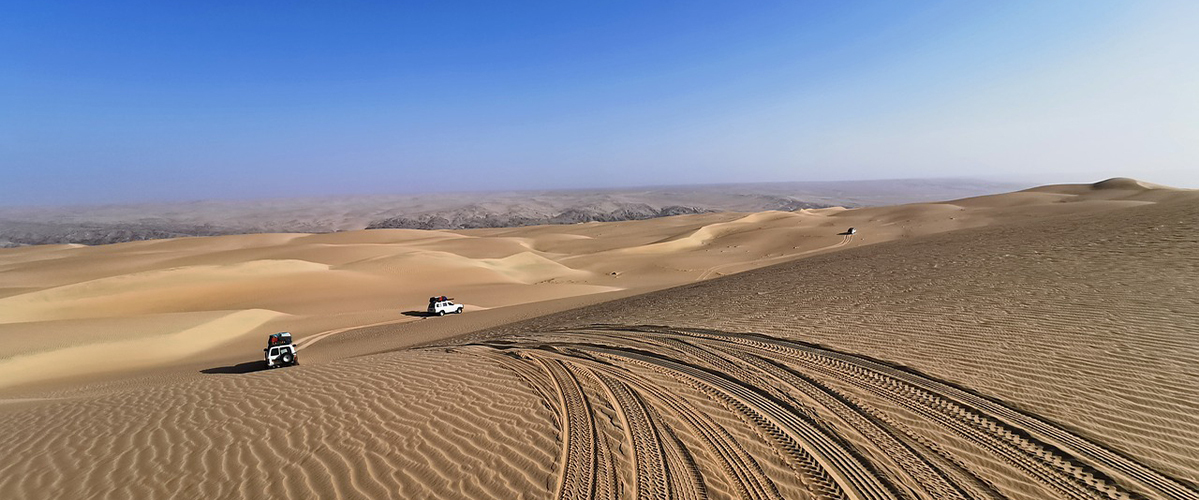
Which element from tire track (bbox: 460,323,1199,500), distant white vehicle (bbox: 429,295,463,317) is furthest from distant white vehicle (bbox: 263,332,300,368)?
tire track (bbox: 460,323,1199,500)

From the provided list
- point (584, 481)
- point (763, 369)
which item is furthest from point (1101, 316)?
point (584, 481)

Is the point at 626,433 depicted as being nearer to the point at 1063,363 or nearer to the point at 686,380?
the point at 686,380

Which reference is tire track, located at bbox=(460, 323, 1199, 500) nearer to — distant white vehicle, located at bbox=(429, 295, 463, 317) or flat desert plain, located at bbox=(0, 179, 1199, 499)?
flat desert plain, located at bbox=(0, 179, 1199, 499)

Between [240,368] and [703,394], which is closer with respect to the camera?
→ [703,394]

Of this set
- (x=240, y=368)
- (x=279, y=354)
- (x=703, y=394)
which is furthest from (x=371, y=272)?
(x=703, y=394)

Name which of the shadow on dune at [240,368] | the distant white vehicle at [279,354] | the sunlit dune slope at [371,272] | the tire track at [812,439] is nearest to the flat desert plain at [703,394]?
the tire track at [812,439]

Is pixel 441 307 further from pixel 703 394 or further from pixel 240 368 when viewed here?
pixel 703 394
